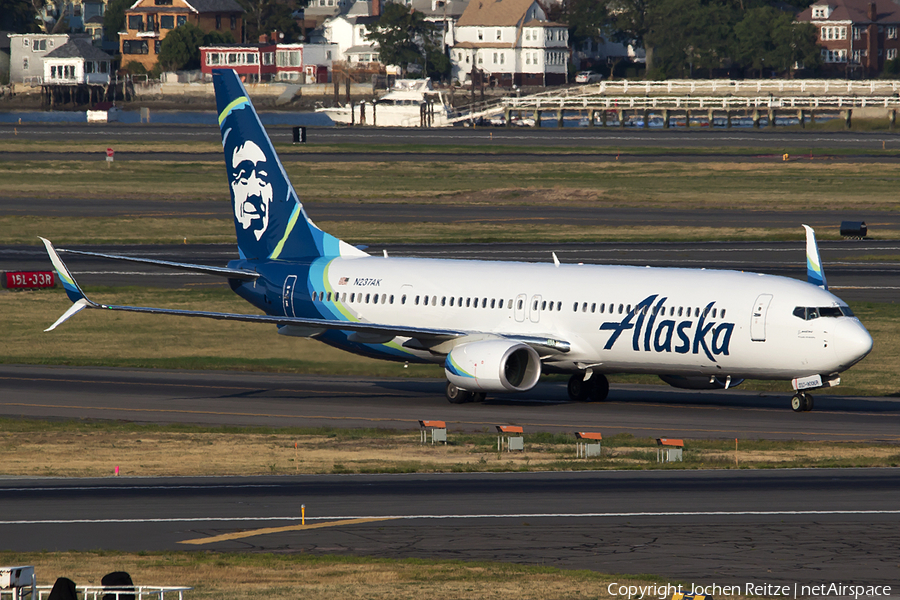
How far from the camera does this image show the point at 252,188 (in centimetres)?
5488

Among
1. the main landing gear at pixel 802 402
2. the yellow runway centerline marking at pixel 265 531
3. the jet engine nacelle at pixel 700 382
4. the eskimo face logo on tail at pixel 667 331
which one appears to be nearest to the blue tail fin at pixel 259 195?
the eskimo face logo on tail at pixel 667 331

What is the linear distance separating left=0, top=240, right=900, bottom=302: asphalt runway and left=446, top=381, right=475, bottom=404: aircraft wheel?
28.0 metres

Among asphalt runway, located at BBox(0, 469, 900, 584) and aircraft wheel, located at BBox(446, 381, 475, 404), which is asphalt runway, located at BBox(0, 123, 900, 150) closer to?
aircraft wheel, located at BBox(446, 381, 475, 404)

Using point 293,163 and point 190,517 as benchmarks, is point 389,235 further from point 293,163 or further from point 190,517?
point 190,517

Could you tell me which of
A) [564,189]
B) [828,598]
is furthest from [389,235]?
[828,598]

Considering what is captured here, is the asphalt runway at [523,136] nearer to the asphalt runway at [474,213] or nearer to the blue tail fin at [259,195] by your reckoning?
the asphalt runway at [474,213]

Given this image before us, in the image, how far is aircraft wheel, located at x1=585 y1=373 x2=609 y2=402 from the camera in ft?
162

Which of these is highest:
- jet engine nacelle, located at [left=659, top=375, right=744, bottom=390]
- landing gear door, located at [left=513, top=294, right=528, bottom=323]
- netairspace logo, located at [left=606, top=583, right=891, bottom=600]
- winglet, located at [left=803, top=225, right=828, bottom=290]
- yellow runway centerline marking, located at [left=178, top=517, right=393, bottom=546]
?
winglet, located at [left=803, top=225, right=828, bottom=290]

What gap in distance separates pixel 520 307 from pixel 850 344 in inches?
443

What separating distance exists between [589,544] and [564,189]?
94.0 m

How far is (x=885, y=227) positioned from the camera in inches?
Result: 3866

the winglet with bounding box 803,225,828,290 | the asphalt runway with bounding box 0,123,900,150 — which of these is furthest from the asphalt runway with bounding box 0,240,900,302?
the asphalt runway with bounding box 0,123,900,150

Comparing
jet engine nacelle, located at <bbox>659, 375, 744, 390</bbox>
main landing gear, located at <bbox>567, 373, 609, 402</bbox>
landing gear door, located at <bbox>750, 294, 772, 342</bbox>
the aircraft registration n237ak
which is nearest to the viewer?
landing gear door, located at <bbox>750, 294, 772, 342</bbox>

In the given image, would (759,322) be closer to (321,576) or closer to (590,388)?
(590,388)
